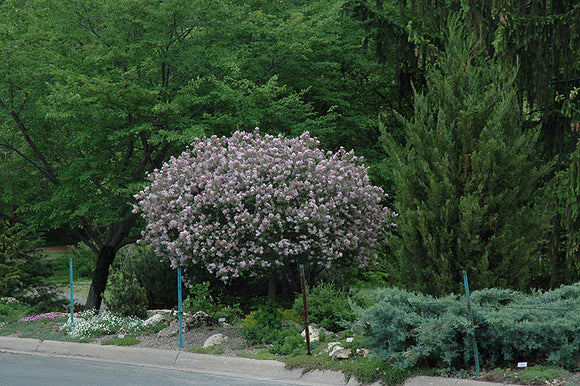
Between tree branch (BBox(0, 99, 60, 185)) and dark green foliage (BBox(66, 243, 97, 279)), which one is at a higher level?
tree branch (BBox(0, 99, 60, 185))

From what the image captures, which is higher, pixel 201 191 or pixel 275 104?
pixel 275 104

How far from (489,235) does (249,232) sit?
3.95 metres

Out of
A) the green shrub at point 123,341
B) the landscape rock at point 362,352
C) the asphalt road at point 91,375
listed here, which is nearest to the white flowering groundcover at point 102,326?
the green shrub at point 123,341

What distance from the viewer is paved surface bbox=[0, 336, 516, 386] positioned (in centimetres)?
923

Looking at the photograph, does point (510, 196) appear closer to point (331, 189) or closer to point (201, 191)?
point (331, 189)

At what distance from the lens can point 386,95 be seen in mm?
21203

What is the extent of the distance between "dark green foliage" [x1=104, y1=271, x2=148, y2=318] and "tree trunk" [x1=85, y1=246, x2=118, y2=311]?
4390mm

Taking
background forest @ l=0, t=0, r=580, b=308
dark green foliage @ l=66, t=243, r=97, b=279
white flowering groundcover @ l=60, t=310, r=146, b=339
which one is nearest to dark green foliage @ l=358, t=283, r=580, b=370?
background forest @ l=0, t=0, r=580, b=308

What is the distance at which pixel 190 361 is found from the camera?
10.9m

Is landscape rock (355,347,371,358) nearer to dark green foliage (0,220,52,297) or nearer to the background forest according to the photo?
the background forest

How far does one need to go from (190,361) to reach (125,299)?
333cm

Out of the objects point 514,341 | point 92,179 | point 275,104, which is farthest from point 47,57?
point 514,341

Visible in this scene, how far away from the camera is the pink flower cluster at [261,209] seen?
1130 cm

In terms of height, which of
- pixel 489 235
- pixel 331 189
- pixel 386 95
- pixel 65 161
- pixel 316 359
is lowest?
pixel 316 359
